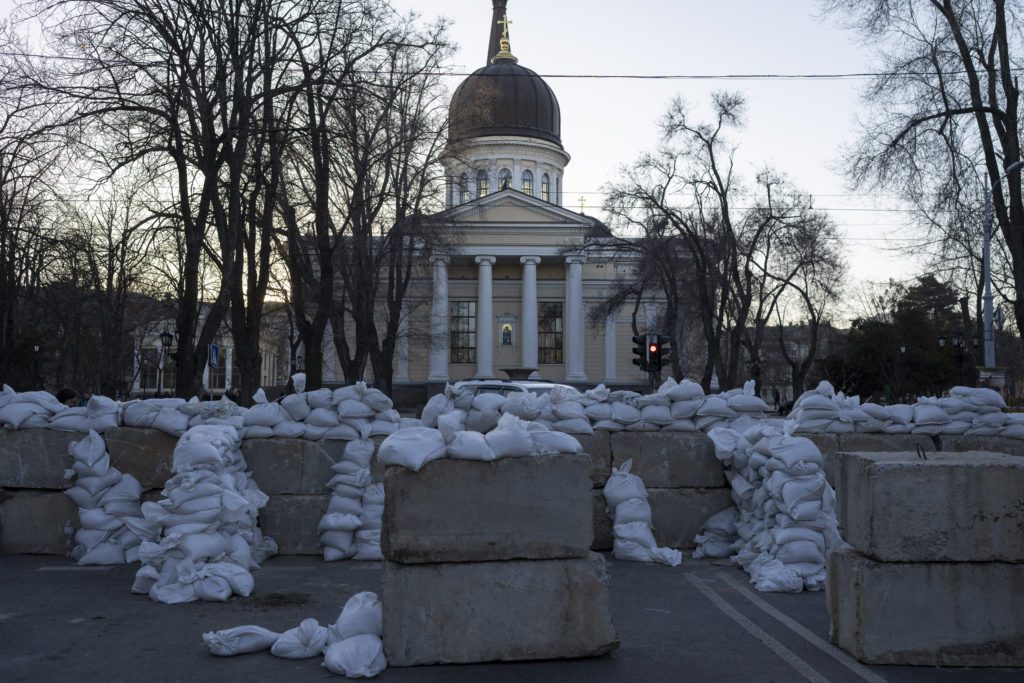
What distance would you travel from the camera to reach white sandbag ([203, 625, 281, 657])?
4.85 metres

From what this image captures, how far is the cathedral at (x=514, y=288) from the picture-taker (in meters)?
A: 47.8

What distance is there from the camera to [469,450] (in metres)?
4.79

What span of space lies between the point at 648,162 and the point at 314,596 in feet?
80.5

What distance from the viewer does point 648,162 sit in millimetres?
29047

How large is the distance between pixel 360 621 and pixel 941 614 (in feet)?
9.88

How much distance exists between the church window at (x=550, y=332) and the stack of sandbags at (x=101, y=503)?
44062 millimetres

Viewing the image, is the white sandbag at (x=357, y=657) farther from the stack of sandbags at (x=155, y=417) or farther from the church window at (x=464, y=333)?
the church window at (x=464, y=333)

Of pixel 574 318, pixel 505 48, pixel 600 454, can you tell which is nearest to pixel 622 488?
pixel 600 454

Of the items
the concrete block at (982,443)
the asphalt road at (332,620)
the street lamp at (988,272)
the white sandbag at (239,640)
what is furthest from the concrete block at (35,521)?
the street lamp at (988,272)

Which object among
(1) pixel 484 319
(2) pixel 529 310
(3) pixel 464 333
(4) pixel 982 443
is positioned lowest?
(4) pixel 982 443

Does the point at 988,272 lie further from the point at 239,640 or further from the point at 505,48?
the point at 505,48

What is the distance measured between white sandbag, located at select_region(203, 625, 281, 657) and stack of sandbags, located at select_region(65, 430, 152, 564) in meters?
3.06

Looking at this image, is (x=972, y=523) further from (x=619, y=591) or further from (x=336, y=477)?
(x=336, y=477)

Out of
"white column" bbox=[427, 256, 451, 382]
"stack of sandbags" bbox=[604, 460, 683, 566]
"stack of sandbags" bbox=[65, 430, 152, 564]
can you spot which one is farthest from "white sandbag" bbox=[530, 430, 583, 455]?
"white column" bbox=[427, 256, 451, 382]
